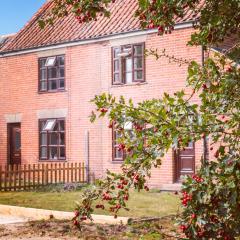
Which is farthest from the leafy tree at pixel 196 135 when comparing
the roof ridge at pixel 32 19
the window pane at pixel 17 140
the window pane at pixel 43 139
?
the roof ridge at pixel 32 19

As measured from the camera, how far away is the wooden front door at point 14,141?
25172 millimetres

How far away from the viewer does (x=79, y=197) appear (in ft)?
54.6

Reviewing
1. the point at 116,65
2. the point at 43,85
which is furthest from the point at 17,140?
the point at 116,65

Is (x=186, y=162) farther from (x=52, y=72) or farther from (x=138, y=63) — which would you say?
(x=52, y=72)

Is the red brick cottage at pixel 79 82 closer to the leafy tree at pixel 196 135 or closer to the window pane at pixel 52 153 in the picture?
the window pane at pixel 52 153

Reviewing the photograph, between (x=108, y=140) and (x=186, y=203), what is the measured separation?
680 inches

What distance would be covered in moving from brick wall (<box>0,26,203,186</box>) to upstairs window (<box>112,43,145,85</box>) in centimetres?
23

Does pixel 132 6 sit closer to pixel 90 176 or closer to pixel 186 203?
pixel 90 176

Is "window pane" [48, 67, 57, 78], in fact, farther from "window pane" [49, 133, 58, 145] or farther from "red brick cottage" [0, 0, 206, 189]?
"window pane" [49, 133, 58, 145]

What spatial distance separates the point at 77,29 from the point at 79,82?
2.40 m

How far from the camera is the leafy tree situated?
13.9 ft

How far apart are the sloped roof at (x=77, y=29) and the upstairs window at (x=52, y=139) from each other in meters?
3.41

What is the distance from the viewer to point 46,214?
12.5 meters

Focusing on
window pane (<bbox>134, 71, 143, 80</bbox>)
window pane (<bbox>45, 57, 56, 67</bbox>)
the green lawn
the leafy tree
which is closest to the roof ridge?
window pane (<bbox>45, 57, 56, 67</bbox>)
